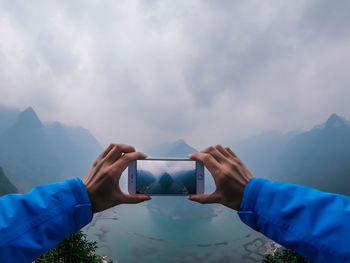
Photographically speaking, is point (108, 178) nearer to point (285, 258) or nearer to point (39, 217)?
point (39, 217)

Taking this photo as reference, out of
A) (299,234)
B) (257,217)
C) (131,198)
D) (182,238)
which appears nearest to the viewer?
(299,234)

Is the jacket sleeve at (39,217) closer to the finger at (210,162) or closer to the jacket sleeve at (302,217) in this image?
the finger at (210,162)

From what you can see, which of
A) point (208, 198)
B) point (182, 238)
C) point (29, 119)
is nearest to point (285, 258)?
point (208, 198)

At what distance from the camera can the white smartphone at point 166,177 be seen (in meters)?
3.69

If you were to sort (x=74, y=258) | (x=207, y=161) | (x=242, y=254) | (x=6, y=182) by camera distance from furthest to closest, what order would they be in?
(x=242, y=254), (x=6, y=182), (x=74, y=258), (x=207, y=161)

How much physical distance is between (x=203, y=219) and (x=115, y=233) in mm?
50827

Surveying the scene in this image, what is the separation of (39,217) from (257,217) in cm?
232

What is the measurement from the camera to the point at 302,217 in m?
1.90

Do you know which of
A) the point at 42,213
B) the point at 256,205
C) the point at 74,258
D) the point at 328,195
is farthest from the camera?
the point at 74,258

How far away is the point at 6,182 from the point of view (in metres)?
71.8

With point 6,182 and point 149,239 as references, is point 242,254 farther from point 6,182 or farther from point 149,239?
point 6,182

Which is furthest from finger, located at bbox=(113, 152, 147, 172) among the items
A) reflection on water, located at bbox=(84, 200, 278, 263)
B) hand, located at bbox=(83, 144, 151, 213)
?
reflection on water, located at bbox=(84, 200, 278, 263)

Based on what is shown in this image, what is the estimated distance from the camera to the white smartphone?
3688 millimetres

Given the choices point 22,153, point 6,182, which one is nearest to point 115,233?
point 6,182
